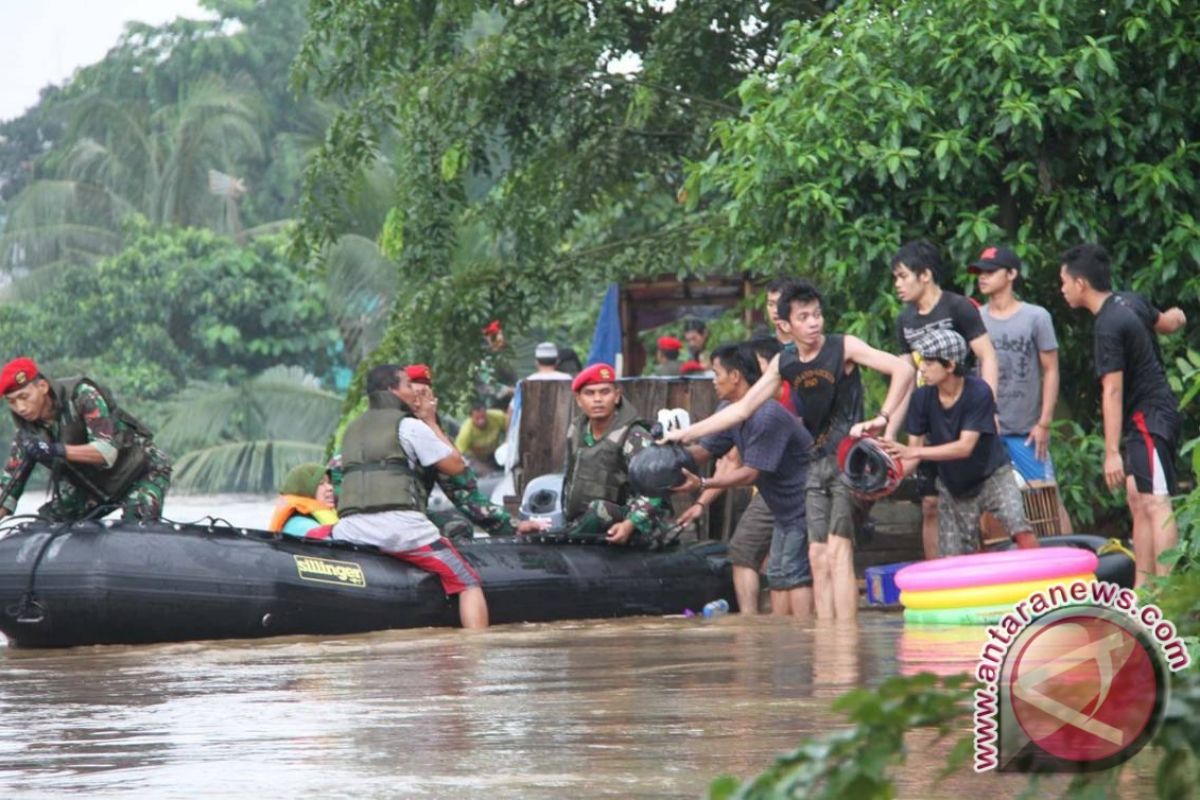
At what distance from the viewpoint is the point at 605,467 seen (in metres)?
11.7

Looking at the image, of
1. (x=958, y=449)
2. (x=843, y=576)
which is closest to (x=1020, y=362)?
(x=958, y=449)

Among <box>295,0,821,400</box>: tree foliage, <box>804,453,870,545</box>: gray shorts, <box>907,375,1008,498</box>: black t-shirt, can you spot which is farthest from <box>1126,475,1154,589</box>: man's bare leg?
<box>295,0,821,400</box>: tree foliage

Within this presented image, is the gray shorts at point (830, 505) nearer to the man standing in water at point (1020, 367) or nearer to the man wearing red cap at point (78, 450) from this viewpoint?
the man standing in water at point (1020, 367)

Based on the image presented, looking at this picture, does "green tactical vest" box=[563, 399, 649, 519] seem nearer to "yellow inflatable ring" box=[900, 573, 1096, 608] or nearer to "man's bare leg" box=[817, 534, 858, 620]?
"man's bare leg" box=[817, 534, 858, 620]

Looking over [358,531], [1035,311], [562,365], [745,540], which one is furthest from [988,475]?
[562,365]

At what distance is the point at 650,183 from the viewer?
19.6m

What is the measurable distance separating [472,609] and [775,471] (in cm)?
188

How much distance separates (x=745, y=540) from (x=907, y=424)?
5.47 feet

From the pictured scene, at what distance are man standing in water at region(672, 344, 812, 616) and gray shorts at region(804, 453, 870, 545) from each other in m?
0.22

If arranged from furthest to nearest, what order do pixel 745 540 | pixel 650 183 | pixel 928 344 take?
pixel 650 183 → pixel 745 540 → pixel 928 344

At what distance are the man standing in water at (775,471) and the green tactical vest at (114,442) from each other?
297 cm

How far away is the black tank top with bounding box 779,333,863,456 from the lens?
10375mm

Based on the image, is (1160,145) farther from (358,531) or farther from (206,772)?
(206,772)

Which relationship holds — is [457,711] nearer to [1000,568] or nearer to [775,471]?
[1000,568]
